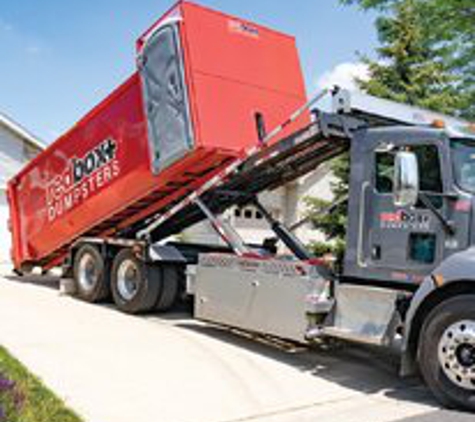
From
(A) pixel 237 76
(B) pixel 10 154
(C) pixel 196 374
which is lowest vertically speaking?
(C) pixel 196 374

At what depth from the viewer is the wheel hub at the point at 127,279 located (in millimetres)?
8773

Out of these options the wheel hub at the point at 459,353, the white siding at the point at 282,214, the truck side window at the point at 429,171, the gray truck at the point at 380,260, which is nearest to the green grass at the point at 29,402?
the gray truck at the point at 380,260

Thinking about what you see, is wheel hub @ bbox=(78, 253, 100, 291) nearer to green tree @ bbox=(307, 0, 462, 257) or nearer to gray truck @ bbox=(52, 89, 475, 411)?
gray truck @ bbox=(52, 89, 475, 411)

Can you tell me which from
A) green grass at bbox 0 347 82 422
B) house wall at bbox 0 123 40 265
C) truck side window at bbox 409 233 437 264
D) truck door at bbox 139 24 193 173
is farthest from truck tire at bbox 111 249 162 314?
house wall at bbox 0 123 40 265

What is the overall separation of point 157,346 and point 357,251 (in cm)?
241

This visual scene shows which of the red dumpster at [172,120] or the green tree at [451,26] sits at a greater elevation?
the green tree at [451,26]

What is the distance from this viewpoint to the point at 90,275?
9742 millimetres

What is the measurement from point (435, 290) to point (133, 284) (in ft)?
15.9

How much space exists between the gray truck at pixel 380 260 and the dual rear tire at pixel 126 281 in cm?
87

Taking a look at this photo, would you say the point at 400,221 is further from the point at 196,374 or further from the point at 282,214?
the point at 282,214

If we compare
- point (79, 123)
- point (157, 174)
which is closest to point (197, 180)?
point (157, 174)

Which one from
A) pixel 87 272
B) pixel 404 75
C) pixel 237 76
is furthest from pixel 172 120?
pixel 404 75

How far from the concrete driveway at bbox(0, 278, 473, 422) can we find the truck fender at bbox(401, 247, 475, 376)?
481 millimetres

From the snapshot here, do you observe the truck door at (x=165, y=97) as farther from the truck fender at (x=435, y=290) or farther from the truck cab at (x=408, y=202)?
the truck fender at (x=435, y=290)
